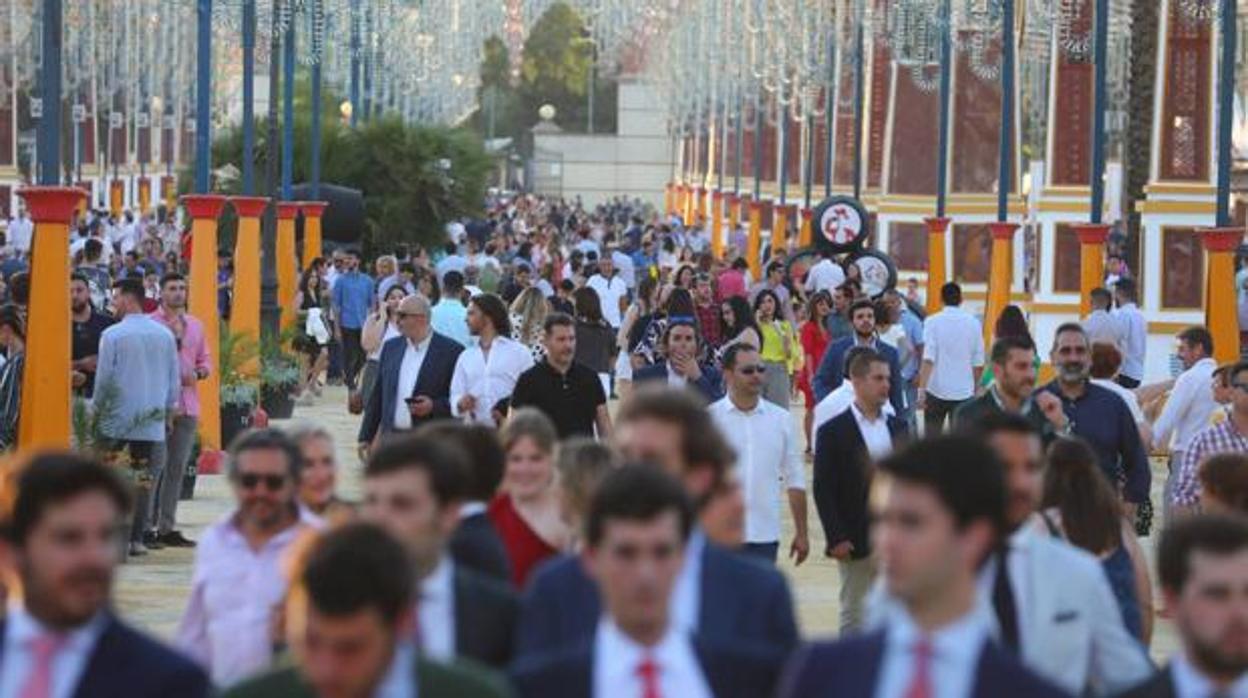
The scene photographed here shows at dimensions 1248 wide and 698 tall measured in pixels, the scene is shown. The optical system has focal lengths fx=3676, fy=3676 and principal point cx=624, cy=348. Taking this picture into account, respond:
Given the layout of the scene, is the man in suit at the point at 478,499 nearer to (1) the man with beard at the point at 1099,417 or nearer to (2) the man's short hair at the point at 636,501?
(2) the man's short hair at the point at 636,501

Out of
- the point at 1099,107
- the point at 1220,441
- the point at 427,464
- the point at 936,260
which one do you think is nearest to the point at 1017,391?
the point at 1220,441

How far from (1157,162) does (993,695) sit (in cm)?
3145

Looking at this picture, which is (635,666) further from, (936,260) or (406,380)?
(936,260)

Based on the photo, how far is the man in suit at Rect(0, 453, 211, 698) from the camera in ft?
23.9

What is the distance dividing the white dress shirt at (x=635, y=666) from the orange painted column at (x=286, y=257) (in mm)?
33318

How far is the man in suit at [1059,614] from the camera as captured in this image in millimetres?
8789

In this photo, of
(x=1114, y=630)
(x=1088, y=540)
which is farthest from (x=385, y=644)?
(x=1088, y=540)

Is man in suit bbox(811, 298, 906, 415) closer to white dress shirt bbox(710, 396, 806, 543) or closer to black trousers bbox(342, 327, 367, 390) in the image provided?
white dress shirt bbox(710, 396, 806, 543)

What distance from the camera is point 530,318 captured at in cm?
2547

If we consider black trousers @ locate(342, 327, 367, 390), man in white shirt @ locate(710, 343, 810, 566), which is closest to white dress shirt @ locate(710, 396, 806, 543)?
man in white shirt @ locate(710, 343, 810, 566)

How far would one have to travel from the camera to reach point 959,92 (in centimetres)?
5241

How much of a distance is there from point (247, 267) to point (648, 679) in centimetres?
2518

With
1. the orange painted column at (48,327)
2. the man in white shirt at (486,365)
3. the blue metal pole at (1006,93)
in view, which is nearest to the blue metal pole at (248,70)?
the blue metal pole at (1006,93)

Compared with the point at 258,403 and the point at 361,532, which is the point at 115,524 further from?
the point at 258,403
